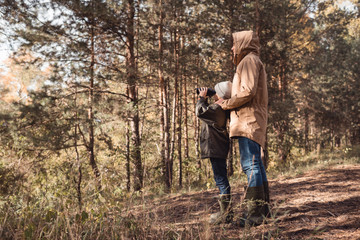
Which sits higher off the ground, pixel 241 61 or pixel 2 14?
pixel 2 14

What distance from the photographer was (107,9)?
716 cm

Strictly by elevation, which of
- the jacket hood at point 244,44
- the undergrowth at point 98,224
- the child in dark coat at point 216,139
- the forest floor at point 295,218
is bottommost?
the forest floor at point 295,218

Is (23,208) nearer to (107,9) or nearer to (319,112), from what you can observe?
(107,9)

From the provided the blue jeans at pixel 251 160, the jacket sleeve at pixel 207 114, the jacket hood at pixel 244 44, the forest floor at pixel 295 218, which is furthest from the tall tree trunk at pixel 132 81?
the blue jeans at pixel 251 160

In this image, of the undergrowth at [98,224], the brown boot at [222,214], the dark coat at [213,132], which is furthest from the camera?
the dark coat at [213,132]

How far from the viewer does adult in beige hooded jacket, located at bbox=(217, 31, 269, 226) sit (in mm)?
2594

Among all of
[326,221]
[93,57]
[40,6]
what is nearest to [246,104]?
[326,221]

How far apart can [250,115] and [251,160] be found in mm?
478

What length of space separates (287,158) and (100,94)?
8581 mm

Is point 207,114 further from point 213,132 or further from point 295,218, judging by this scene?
point 295,218

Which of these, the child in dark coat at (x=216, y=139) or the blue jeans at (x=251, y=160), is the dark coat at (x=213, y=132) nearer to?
the child in dark coat at (x=216, y=139)

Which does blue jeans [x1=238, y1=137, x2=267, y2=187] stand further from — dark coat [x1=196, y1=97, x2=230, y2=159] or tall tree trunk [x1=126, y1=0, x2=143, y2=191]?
tall tree trunk [x1=126, y1=0, x2=143, y2=191]

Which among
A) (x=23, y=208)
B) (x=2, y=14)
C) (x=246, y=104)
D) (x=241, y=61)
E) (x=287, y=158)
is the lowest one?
(x=287, y=158)

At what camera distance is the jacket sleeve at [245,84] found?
2.67 metres
